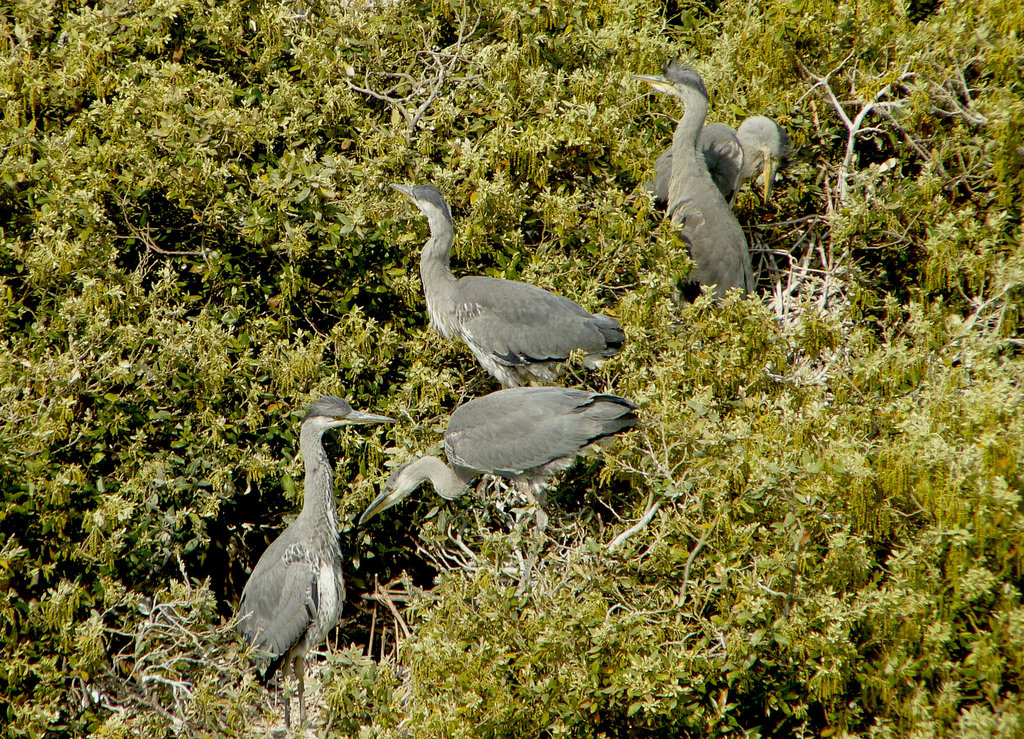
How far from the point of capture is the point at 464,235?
16.1 feet

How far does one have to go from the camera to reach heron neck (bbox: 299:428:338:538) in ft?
14.4

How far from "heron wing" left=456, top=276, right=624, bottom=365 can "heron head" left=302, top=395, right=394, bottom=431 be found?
2.89ft

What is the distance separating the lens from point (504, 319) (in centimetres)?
487

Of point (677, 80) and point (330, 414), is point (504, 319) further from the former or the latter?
point (677, 80)

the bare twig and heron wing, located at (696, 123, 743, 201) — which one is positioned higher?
heron wing, located at (696, 123, 743, 201)

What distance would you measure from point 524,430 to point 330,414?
91 cm

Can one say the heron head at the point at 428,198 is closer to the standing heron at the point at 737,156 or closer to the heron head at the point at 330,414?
the heron head at the point at 330,414

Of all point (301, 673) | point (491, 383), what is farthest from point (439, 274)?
point (301, 673)

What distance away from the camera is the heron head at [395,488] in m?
4.44

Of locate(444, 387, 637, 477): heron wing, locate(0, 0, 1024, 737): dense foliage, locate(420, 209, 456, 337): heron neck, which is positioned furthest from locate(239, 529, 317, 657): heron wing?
locate(420, 209, 456, 337): heron neck

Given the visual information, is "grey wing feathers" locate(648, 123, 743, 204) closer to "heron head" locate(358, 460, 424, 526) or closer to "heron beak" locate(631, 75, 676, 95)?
"heron beak" locate(631, 75, 676, 95)

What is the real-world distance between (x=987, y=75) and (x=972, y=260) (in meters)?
1.29

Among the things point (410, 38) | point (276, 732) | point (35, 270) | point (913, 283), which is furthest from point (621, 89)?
point (276, 732)

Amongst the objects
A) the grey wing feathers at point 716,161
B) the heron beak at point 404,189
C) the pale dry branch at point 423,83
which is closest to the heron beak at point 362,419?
the heron beak at point 404,189
